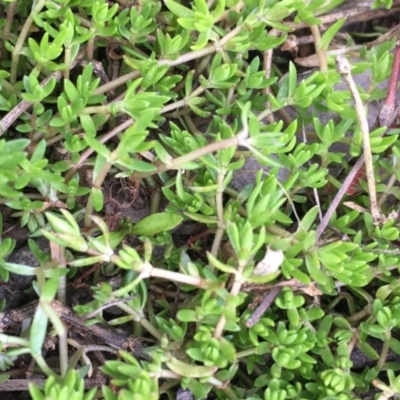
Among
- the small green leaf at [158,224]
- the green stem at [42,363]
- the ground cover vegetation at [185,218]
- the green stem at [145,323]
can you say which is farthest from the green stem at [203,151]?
the green stem at [42,363]

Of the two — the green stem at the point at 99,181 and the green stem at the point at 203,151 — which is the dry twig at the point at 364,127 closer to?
the green stem at the point at 203,151

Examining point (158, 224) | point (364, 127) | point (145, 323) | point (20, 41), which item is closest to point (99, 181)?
point (158, 224)

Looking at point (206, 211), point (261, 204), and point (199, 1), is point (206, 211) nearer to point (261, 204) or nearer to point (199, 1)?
point (261, 204)

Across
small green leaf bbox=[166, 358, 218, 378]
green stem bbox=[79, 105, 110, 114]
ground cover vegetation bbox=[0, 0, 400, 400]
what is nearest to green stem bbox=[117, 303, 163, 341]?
ground cover vegetation bbox=[0, 0, 400, 400]

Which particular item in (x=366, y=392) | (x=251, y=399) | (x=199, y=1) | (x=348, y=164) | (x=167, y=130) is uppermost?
(x=199, y=1)

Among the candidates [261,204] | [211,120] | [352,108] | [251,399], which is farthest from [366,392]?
[211,120]

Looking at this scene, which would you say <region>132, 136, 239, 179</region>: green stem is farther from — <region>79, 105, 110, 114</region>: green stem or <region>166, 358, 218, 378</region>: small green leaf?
<region>166, 358, 218, 378</region>: small green leaf

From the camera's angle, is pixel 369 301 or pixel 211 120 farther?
pixel 211 120

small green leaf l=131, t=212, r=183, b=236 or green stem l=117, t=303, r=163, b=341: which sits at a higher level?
small green leaf l=131, t=212, r=183, b=236

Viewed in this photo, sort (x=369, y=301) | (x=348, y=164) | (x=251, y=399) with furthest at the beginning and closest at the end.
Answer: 1. (x=348, y=164)
2. (x=369, y=301)
3. (x=251, y=399)

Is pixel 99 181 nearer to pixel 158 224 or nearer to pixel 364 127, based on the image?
pixel 158 224

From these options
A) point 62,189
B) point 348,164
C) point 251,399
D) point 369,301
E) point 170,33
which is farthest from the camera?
point 348,164
